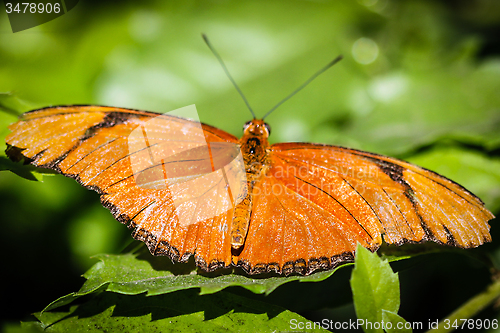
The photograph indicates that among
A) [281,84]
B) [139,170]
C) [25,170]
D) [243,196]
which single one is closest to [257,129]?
[243,196]

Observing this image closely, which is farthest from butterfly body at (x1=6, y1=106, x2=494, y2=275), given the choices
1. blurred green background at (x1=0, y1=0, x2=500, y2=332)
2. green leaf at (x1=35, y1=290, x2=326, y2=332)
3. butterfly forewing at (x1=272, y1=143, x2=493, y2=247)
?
blurred green background at (x1=0, y1=0, x2=500, y2=332)

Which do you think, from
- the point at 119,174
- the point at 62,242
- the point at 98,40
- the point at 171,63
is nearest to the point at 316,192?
the point at 119,174

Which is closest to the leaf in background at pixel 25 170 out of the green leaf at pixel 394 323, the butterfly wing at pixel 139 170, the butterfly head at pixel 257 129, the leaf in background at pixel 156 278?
the butterfly wing at pixel 139 170

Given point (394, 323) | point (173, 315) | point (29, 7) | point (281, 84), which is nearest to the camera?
point (394, 323)

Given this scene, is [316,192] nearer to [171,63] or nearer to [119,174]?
[119,174]

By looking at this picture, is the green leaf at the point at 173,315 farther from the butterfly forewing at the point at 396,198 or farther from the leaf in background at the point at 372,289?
the butterfly forewing at the point at 396,198

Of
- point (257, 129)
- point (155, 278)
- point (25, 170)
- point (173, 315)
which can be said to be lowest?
point (173, 315)

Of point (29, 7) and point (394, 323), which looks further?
point (29, 7)

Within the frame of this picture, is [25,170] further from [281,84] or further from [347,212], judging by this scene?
[281,84]
